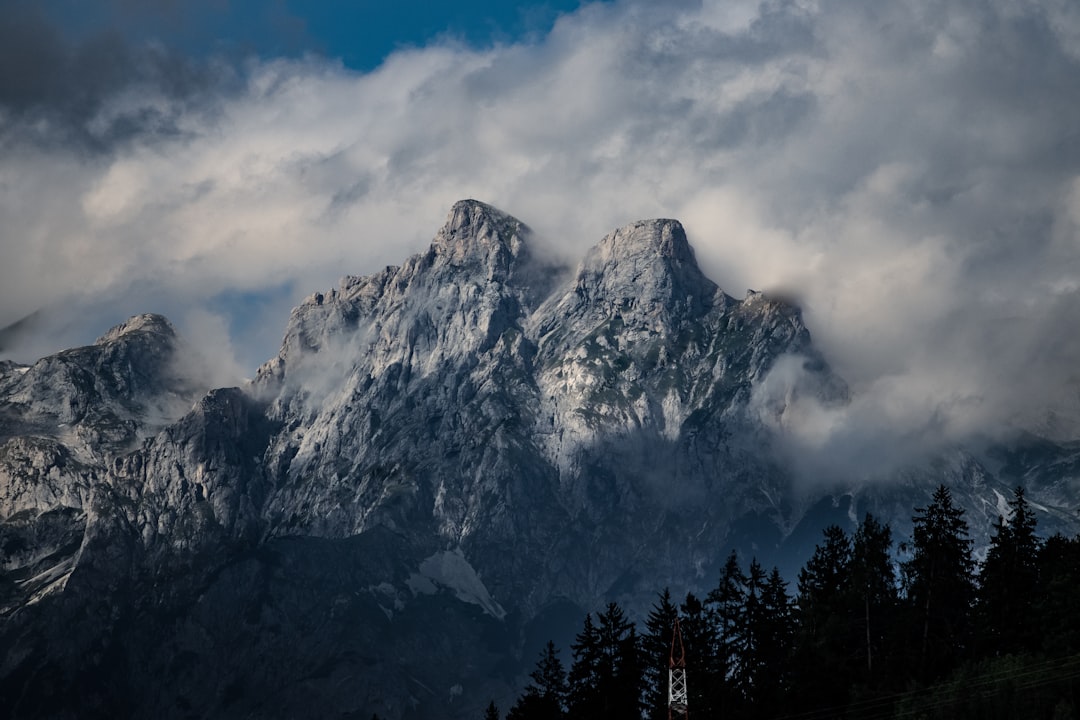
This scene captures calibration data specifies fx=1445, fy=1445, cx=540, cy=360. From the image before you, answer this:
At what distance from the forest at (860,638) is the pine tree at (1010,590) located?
14cm

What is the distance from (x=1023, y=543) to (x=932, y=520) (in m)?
10.3

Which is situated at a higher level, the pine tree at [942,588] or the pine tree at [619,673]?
the pine tree at [942,588]

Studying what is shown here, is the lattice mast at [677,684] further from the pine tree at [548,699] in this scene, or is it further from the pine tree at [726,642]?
the pine tree at [548,699]

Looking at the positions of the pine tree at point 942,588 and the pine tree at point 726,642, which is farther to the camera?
the pine tree at point 942,588

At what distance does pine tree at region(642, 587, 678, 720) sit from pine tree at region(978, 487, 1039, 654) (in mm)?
31395

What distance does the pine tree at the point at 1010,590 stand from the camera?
141750 millimetres

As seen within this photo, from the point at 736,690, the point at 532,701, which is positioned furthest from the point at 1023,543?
the point at 532,701

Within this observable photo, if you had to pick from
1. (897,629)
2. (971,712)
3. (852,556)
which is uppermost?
(852,556)

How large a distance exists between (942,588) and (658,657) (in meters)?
29.6

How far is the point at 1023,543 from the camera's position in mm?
149125

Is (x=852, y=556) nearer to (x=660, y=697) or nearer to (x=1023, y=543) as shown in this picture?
(x=1023, y=543)

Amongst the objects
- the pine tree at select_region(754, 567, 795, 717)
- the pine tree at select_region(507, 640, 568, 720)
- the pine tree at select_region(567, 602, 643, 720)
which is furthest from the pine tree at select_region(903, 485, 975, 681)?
the pine tree at select_region(507, 640, 568, 720)

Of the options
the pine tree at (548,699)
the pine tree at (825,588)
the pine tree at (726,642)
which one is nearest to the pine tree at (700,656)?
the pine tree at (726,642)

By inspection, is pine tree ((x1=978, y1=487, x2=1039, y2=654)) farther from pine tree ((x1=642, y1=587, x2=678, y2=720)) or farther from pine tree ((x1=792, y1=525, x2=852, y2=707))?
pine tree ((x1=642, y1=587, x2=678, y2=720))
